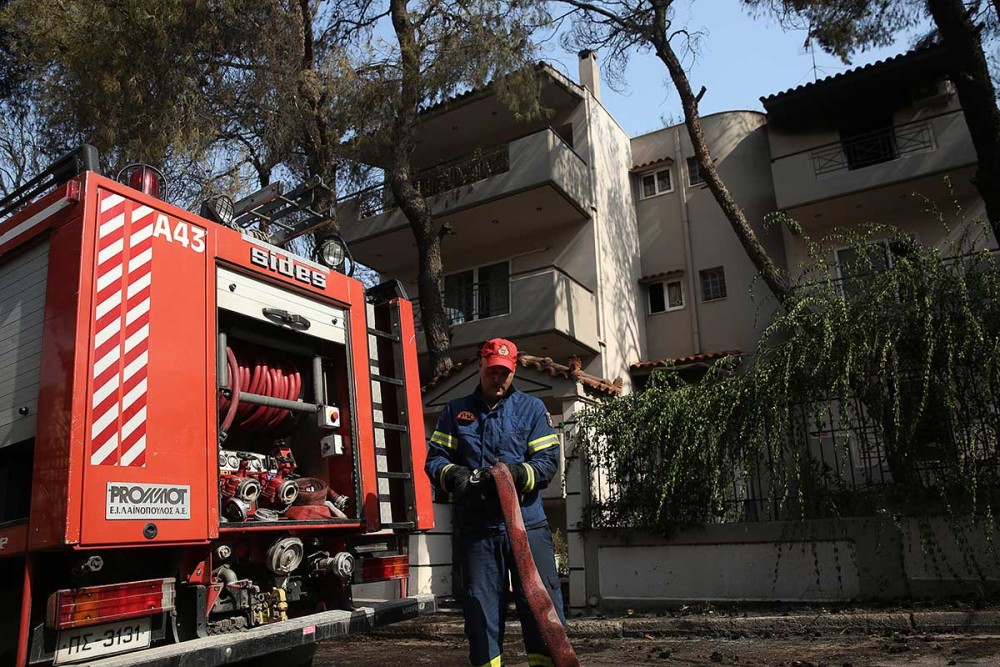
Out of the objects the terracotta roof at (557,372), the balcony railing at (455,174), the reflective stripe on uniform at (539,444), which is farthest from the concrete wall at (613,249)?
the reflective stripe on uniform at (539,444)

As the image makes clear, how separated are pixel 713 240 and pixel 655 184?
253 centimetres

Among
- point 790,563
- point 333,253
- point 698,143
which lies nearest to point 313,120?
point 698,143

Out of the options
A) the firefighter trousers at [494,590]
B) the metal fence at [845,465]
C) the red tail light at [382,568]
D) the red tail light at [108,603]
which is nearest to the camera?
the red tail light at [108,603]

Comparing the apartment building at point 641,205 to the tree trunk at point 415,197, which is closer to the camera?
the tree trunk at point 415,197

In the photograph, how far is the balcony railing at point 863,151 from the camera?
1584 centimetres

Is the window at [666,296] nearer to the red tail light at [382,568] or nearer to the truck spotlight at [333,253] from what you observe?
the truck spotlight at [333,253]

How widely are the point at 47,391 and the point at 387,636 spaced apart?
4932 millimetres

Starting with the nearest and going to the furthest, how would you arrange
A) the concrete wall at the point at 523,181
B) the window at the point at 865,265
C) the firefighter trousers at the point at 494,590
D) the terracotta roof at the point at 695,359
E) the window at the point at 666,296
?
the firefighter trousers at the point at 494,590, the window at the point at 865,265, the terracotta roof at the point at 695,359, the concrete wall at the point at 523,181, the window at the point at 666,296

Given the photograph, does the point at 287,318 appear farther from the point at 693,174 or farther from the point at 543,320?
the point at 693,174

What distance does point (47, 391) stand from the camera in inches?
146

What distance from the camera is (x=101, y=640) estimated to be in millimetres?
3461

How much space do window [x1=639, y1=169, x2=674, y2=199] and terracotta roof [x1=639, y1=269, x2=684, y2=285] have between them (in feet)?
7.13

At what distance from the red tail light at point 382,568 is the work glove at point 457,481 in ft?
4.85

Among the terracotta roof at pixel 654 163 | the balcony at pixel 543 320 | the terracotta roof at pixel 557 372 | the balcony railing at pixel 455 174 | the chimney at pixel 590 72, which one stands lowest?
the terracotta roof at pixel 557 372
